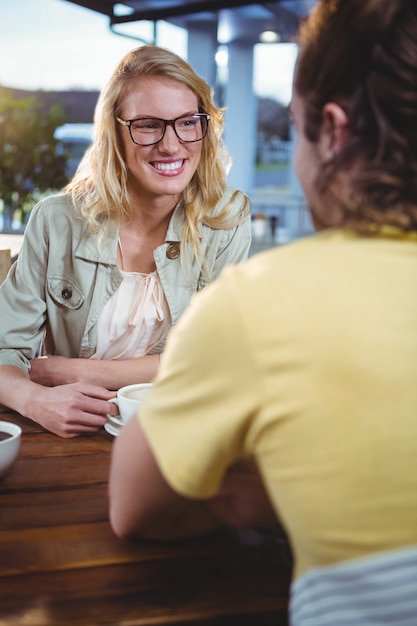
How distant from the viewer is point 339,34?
66 centimetres

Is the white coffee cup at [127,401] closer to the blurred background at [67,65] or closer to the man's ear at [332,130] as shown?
the man's ear at [332,130]

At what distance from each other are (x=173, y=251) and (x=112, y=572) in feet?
3.78

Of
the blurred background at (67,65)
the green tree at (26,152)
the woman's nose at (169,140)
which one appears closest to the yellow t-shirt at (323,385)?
the woman's nose at (169,140)

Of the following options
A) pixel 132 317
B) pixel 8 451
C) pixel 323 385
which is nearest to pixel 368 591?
pixel 323 385

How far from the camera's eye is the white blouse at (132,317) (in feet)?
5.98

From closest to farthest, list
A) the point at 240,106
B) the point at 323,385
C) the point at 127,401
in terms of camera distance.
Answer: the point at 323,385
the point at 127,401
the point at 240,106

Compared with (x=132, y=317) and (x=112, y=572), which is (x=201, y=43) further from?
(x=112, y=572)

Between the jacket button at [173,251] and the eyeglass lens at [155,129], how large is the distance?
29cm

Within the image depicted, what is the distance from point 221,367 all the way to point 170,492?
22 centimetres

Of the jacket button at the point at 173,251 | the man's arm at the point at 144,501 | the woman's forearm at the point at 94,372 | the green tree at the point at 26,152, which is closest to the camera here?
the man's arm at the point at 144,501

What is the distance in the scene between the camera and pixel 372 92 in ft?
2.16

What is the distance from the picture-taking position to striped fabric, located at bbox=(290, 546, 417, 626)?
61 cm

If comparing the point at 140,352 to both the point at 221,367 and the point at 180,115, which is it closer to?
the point at 180,115

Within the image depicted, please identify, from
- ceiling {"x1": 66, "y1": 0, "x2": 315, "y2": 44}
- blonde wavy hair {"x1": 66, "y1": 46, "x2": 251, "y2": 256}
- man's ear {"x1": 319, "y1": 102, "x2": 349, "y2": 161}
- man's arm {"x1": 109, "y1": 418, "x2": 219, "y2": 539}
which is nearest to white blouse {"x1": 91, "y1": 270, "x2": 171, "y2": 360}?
blonde wavy hair {"x1": 66, "y1": 46, "x2": 251, "y2": 256}
